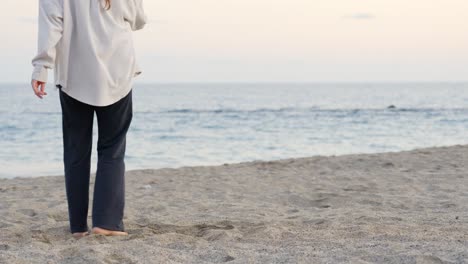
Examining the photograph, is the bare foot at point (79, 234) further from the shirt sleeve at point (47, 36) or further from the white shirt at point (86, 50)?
the shirt sleeve at point (47, 36)

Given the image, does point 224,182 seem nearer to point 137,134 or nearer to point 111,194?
point 111,194

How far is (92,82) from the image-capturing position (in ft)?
12.4

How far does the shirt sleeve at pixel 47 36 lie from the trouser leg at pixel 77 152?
0.20 metres

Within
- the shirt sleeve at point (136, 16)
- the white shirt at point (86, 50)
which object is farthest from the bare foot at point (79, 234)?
the shirt sleeve at point (136, 16)

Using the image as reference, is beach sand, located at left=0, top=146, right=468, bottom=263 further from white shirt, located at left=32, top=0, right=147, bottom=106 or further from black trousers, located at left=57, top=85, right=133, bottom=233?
white shirt, located at left=32, top=0, right=147, bottom=106

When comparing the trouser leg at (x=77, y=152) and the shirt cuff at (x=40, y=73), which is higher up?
the shirt cuff at (x=40, y=73)

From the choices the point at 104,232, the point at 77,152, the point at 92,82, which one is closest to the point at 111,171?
the point at 77,152

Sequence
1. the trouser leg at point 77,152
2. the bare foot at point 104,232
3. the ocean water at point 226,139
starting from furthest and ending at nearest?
Result: 1. the ocean water at point 226,139
2. the bare foot at point 104,232
3. the trouser leg at point 77,152

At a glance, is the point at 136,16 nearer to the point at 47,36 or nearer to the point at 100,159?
the point at 47,36

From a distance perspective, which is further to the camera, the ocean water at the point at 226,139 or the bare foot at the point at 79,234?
the ocean water at the point at 226,139

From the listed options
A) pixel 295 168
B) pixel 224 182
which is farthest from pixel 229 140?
pixel 224 182

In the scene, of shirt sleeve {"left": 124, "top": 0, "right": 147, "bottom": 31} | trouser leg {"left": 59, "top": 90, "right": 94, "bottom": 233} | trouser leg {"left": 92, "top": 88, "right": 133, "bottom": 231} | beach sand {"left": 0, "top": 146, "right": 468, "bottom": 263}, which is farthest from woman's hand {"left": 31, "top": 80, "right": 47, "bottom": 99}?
beach sand {"left": 0, "top": 146, "right": 468, "bottom": 263}

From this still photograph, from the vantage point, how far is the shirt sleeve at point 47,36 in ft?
12.0

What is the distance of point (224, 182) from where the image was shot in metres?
7.43
